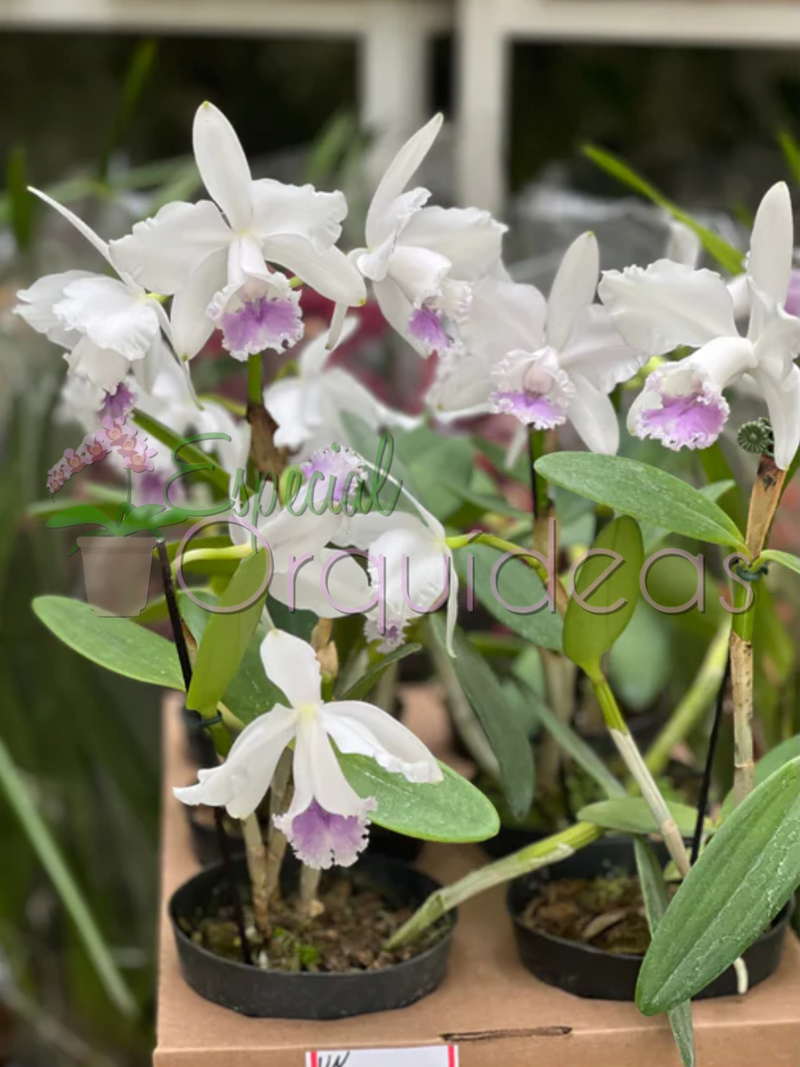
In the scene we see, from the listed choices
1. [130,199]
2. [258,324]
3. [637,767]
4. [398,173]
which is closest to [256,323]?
[258,324]

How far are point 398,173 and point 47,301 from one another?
202 mm

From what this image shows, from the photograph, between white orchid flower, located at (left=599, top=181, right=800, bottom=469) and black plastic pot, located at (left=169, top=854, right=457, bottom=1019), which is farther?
black plastic pot, located at (left=169, top=854, right=457, bottom=1019)

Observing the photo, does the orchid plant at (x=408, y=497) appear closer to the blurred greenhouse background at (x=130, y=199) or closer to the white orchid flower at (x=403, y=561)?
the white orchid flower at (x=403, y=561)

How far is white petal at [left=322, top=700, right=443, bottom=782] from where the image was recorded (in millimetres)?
579

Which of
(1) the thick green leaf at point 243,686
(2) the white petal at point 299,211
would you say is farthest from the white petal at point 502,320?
(1) the thick green leaf at point 243,686

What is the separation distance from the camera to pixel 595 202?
5.15ft

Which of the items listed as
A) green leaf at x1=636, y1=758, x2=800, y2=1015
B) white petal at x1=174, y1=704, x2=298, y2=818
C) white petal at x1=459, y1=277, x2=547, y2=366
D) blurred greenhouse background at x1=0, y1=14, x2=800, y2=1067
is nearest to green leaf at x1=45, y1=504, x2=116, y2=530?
white petal at x1=174, y1=704, x2=298, y2=818

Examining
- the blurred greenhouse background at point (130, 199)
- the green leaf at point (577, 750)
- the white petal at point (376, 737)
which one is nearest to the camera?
the white petal at point (376, 737)

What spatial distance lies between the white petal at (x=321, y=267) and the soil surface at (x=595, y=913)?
40 centimetres

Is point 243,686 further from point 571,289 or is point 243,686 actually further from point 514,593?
point 571,289

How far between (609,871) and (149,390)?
44cm

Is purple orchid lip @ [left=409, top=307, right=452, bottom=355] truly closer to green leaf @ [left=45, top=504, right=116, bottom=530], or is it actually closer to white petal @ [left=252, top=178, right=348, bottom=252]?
white petal @ [left=252, top=178, right=348, bottom=252]

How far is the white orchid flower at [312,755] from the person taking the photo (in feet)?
1.91

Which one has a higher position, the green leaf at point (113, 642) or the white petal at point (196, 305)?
the white petal at point (196, 305)
